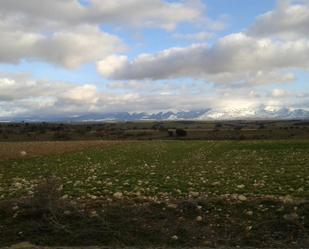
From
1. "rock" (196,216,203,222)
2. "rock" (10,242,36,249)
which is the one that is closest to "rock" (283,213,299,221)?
"rock" (196,216,203,222)

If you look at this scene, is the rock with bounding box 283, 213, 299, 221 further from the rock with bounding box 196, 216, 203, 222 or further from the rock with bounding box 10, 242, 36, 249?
the rock with bounding box 10, 242, 36, 249

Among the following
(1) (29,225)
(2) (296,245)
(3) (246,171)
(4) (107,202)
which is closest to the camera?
(2) (296,245)

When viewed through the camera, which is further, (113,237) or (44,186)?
(44,186)

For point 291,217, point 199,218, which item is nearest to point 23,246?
point 199,218

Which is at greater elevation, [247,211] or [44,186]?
[44,186]

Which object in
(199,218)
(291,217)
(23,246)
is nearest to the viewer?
(23,246)

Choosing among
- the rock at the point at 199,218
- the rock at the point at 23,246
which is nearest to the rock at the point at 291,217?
the rock at the point at 199,218

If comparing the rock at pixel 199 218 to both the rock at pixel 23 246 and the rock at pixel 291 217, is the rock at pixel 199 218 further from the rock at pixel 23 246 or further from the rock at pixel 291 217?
the rock at pixel 23 246

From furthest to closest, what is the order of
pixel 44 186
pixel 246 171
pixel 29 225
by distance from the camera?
pixel 246 171
pixel 44 186
pixel 29 225

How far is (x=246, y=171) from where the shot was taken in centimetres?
2755

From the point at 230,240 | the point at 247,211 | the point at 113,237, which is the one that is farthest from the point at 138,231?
the point at 247,211

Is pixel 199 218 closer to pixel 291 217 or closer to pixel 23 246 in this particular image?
pixel 291 217

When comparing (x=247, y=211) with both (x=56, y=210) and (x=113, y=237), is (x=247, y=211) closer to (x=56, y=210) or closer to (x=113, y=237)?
(x=113, y=237)

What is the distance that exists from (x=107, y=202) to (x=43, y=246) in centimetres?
375
